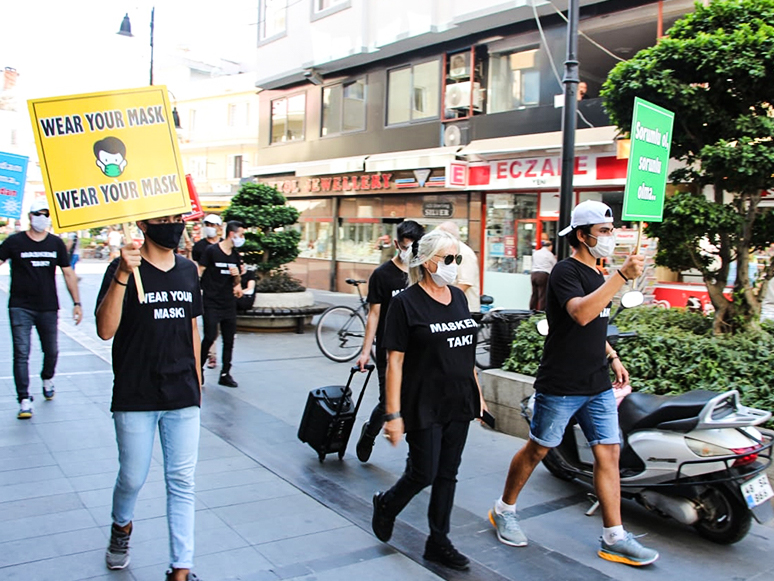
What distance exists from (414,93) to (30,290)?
13.8m

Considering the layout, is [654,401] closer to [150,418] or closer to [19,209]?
[150,418]

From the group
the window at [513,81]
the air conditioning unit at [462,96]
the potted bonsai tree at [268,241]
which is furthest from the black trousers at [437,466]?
the air conditioning unit at [462,96]

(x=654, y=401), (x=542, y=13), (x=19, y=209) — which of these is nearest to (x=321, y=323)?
(x=19, y=209)

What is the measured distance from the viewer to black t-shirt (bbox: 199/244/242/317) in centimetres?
804

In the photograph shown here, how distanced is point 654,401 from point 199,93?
44274mm

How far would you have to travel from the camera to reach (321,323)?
33.8 feet

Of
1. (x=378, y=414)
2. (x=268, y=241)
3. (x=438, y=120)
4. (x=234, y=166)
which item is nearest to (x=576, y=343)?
(x=378, y=414)

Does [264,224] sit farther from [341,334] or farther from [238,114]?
[238,114]

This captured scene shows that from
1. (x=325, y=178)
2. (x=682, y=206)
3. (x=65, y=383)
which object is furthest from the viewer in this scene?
(x=325, y=178)

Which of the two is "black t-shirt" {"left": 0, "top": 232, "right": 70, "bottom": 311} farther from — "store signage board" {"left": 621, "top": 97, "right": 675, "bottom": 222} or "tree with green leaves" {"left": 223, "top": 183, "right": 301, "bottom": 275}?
"tree with green leaves" {"left": 223, "top": 183, "right": 301, "bottom": 275}

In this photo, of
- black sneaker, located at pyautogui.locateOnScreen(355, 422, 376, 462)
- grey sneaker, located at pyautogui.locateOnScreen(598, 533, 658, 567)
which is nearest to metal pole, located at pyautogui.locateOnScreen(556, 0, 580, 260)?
black sneaker, located at pyautogui.locateOnScreen(355, 422, 376, 462)

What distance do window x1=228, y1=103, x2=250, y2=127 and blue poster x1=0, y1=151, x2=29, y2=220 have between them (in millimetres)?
33613

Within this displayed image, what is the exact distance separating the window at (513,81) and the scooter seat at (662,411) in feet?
39.3

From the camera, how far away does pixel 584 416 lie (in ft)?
13.4
